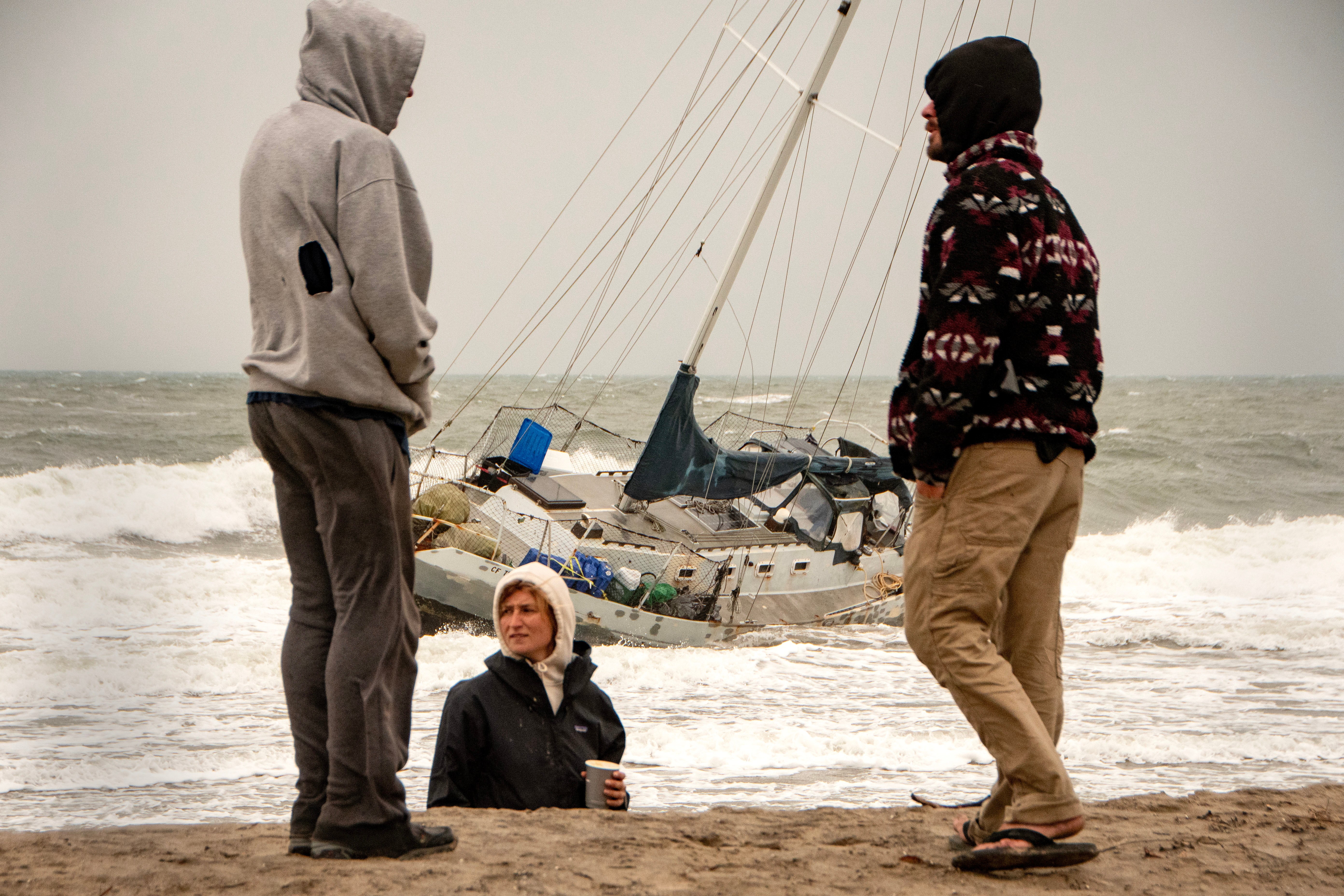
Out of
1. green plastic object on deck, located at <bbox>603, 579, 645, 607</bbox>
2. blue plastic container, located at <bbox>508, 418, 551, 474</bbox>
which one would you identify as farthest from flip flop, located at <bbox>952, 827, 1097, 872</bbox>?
blue plastic container, located at <bbox>508, 418, 551, 474</bbox>

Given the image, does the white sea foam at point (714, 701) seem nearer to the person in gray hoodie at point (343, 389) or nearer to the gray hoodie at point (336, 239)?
the person in gray hoodie at point (343, 389)

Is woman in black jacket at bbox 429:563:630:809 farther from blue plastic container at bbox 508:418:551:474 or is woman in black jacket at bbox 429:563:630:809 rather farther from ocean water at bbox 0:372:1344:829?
blue plastic container at bbox 508:418:551:474

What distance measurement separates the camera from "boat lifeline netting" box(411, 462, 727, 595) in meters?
10.2

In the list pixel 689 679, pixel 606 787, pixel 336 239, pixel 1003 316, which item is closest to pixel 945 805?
pixel 606 787

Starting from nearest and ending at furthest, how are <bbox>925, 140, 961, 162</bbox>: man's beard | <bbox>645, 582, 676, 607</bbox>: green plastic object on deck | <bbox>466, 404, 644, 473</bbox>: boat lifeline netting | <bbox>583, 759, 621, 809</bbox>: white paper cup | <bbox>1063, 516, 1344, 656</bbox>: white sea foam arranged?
<bbox>925, 140, 961, 162</bbox>: man's beard, <bbox>583, 759, 621, 809</bbox>: white paper cup, <bbox>645, 582, 676, 607</bbox>: green plastic object on deck, <bbox>1063, 516, 1344, 656</bbox>: white sea foam, <bbox>466, 404, 644, 473</bbox>: boat lifeline netting

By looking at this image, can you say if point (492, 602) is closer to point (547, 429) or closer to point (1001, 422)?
point (547, 429)

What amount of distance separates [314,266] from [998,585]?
1670 mm

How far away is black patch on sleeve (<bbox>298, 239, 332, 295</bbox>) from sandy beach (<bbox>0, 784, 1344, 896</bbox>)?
1221 millimetres

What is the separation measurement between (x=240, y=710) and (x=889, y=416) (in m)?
6.85

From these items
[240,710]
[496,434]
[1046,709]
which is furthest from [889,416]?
[496,434]

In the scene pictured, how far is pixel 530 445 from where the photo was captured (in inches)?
488

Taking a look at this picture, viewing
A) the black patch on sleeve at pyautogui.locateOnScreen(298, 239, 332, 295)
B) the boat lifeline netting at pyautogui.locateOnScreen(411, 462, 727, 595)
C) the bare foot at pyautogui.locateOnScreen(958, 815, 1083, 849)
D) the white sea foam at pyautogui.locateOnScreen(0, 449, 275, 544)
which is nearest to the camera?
the black patch on sleeve at pyautogui.locateOnScreen(298, 239, 332, 295)

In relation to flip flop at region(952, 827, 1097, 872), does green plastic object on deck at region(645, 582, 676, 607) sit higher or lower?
lower

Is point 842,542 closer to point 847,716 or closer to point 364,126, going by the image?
point 847,716
